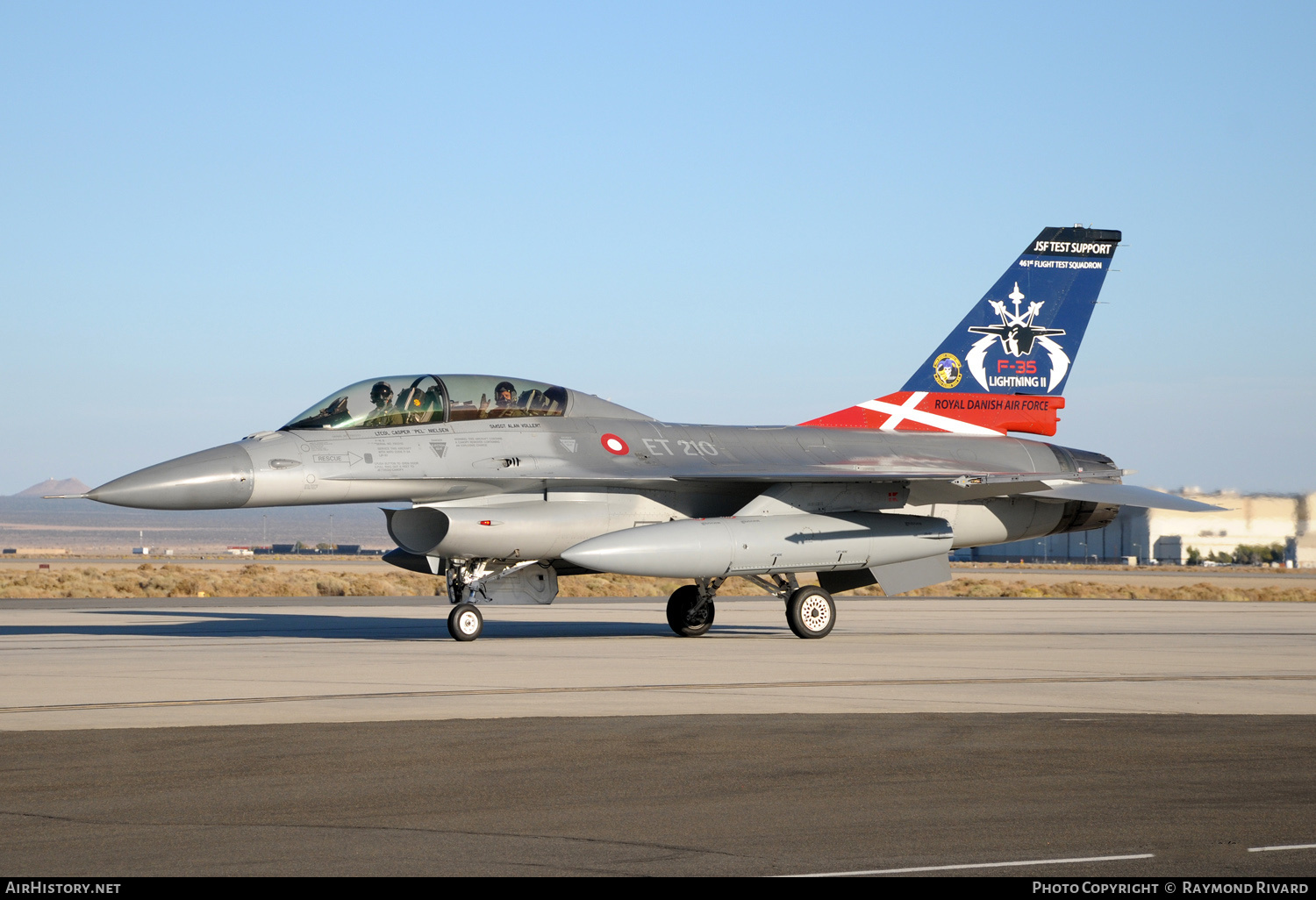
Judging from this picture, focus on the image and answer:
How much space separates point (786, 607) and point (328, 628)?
7278mm

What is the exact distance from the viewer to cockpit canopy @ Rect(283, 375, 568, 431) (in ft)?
57.2

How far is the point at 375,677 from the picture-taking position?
44.0ft

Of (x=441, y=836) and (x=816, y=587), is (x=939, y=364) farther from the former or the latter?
(x=441, y=836)

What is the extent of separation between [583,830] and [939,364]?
1667 cm

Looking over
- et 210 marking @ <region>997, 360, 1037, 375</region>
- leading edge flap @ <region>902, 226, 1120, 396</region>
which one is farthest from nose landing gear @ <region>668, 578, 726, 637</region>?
et 210 marking @ <region>997, 360, 1037, 375</region>

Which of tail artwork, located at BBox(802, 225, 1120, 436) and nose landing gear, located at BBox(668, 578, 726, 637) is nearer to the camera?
nose landing gear, located at BBox(668, 578, 726, 637)

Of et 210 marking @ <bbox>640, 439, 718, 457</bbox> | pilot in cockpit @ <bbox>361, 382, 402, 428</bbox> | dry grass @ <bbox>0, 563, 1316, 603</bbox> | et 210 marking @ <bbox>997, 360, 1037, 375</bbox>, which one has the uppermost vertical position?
et 210 marking @ <bbox>997, 360, 1037, 375</bbox>

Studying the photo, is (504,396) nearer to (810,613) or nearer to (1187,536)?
(810,613)

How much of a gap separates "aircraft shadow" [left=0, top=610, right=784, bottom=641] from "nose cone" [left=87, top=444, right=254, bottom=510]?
146 inches

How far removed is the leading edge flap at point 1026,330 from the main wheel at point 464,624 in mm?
8017

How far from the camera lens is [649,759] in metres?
8.37

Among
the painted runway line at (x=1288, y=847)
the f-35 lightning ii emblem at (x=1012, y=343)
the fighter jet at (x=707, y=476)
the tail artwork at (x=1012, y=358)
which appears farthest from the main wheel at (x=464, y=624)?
→ the painted runway line at (x=1288, y=847)

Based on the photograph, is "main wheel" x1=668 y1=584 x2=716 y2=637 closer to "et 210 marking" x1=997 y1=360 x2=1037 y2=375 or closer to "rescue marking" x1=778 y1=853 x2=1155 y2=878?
"et 210 marking" x1=997 y1=360 x2=1037 y2=375

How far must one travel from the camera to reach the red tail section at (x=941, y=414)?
2175cm
